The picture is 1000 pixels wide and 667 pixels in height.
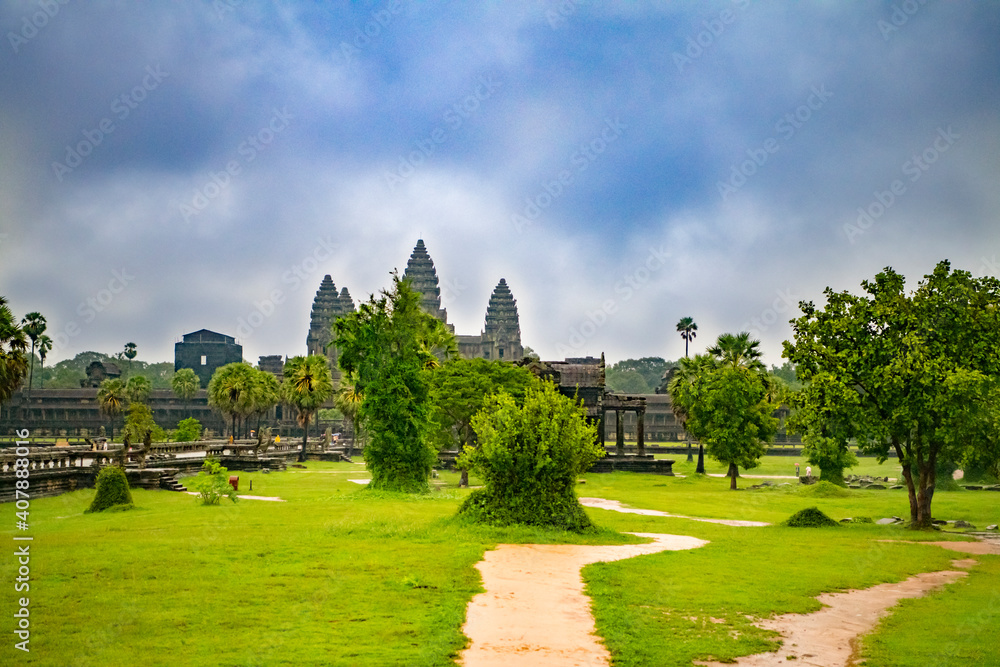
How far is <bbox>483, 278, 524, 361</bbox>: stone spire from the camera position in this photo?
18488 cm

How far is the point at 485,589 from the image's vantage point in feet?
53.8

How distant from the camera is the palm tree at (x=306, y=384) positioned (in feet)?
228

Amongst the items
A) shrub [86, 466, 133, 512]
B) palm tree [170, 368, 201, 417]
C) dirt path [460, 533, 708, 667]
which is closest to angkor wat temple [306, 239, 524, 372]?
palm tree [170, 368, 201, 417]

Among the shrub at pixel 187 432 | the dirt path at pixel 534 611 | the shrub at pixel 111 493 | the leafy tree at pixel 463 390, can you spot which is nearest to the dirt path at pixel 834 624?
the dirt path at pixel 534 611

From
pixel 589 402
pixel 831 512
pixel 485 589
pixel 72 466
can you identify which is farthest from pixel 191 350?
pixel 485 589

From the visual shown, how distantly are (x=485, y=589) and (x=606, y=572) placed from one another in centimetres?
348

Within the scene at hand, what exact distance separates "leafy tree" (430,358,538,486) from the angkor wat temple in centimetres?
11956

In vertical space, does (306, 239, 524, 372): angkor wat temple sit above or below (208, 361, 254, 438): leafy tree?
above

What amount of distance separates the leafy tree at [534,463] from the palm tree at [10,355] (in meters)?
27.2

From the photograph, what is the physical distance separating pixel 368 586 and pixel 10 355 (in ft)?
109

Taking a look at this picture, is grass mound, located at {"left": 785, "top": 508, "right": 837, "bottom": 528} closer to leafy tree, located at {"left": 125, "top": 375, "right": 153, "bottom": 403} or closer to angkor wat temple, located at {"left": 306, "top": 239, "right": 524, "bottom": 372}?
leafy tree, located at {"left": 125, "top": 375, "right": 153, "bottom": 403}

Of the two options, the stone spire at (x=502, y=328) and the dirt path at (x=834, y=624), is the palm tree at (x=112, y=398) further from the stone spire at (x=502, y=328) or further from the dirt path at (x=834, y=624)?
the stone spire at (x=502, y=328)

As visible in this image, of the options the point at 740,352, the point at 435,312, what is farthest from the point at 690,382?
the point at 435,312

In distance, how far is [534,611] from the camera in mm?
14766
